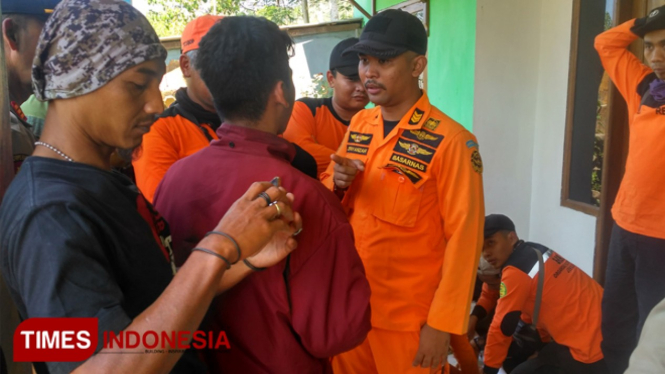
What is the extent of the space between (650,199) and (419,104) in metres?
1.28

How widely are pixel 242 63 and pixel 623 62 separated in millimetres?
2491

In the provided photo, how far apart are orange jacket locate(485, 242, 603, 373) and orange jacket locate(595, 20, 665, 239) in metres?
0.45

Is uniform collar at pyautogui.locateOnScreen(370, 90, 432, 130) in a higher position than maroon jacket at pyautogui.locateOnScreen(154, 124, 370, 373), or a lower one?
higher

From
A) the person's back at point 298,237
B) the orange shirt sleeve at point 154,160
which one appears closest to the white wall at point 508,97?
the orange shirt sleeve at point 154,160

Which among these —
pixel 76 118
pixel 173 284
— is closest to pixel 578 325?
pixel 173 284

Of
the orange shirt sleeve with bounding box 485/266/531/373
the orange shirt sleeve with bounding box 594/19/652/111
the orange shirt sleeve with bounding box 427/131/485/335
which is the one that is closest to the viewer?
the orange shirt sleeve with bounding box 427/131/485/335

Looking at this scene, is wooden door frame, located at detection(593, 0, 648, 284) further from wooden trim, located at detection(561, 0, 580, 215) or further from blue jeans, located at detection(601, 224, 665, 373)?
blue jeans, located at detection(601, 224, 665, 373)

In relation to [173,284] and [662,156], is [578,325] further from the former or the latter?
[173,284]

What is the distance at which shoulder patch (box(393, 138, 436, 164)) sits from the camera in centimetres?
197

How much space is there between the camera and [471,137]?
2002mm

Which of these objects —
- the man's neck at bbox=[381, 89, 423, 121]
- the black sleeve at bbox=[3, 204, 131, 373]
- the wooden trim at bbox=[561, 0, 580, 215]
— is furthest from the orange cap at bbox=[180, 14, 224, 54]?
the wooden trim at bbox=[561, 0, 580, 215]

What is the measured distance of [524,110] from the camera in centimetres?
431

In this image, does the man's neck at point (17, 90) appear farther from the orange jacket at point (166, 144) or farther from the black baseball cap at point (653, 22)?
the black baseball cap at point (653, 22)

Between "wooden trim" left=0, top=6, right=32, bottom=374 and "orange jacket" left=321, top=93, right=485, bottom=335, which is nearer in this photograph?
"wooden trim" left=0, top=6, right=32, bottom=374
